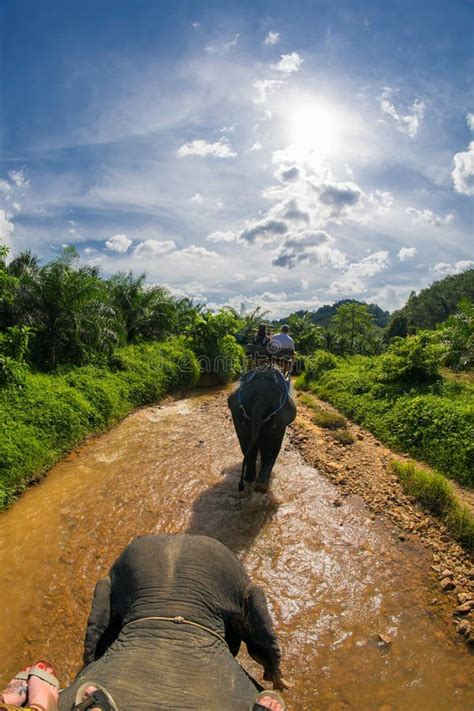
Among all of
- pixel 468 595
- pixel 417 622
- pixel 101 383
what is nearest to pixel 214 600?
pixel 417 622

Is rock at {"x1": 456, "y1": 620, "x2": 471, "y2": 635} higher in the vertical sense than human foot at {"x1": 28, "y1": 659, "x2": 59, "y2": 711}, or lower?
lower

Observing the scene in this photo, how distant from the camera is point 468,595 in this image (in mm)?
4605

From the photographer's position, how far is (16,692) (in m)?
1.53

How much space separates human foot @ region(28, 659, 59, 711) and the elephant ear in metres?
0.38

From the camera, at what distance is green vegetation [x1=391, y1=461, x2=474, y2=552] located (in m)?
5.64

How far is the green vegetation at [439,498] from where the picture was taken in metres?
5.64

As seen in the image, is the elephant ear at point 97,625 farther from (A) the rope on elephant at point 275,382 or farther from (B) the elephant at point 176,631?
(A) the rope on elephant at point 275,382

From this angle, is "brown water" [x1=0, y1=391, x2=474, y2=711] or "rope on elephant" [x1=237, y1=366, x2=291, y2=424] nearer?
"brown water" [x1=0, y1=391, x2=474, y2=711]

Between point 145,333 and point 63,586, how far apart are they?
14.6 m

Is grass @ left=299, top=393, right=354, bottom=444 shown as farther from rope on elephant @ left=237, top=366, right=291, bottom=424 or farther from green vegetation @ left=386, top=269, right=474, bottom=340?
green vegetation @ left=386, top=269, right=474, bottom=340

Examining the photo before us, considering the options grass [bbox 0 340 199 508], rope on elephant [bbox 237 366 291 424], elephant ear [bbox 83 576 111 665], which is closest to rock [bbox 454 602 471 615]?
rope on elephant [bbox 237 366 291 424]

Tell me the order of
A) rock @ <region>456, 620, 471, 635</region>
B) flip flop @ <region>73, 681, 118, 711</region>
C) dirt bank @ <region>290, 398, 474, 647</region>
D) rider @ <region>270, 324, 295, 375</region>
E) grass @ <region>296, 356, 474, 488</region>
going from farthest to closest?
rider @ <region>270, 324, 295, 375</region>
grass @ <region>296, 356, 474, 488</region>
dirt bank @ <region>290, 398, 474, 647</region>
rock @ <region>456, 620, 471, 635</region>
flip flop @ <region>73, 681, 118, 711</region>

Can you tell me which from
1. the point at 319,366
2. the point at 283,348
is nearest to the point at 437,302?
the point at 319,366

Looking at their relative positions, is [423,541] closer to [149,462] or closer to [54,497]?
[149,462]
